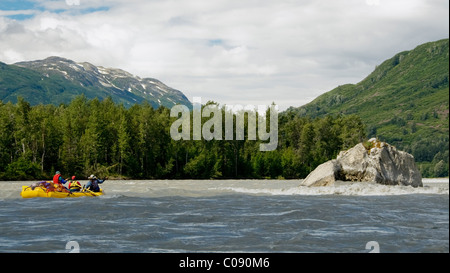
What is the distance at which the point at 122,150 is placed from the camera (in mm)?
93188

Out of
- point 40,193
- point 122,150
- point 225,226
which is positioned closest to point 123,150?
point 122,150

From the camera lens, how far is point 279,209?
28828 millimetres

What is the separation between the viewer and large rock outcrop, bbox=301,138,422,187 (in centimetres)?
4722

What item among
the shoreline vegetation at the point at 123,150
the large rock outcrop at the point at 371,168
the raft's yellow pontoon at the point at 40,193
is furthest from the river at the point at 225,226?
the shoreline vegetation at the point at 123,150

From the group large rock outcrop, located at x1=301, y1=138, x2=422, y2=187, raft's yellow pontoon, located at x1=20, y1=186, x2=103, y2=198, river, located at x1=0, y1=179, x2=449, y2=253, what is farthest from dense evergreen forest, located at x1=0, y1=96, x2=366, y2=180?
river, located at x1=0, y1=179, x2=449, y2=253

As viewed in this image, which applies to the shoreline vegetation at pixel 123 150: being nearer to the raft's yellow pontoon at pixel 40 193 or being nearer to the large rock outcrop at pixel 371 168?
the raft's yellow pontoon at pixel 40 193

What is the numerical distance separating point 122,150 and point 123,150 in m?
0.39

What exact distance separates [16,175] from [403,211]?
68.7 metres

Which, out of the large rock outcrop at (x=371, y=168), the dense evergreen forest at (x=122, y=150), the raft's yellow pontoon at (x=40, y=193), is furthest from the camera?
the dense evergreen forest at (x=122, y=150)

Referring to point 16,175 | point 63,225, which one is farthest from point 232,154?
point 63,225

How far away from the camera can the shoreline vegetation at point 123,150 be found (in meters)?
87.8

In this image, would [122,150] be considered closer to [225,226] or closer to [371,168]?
[371,168]

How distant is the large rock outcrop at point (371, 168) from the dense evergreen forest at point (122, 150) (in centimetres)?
5102
